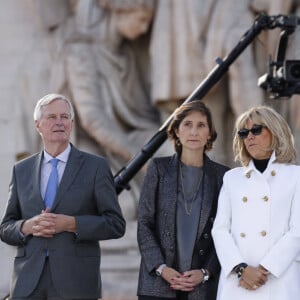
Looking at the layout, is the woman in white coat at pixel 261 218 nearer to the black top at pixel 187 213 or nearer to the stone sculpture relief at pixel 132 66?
the black top at pixel 187 213

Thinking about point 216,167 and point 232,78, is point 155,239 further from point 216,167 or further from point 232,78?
point 232,78

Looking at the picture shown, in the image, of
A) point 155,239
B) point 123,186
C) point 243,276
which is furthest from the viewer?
point 123,186

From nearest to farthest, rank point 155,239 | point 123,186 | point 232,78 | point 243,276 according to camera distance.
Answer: point 243,276 → point 155,239 → point 123,186 → point 232,78

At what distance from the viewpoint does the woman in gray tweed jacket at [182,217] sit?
4.16 m

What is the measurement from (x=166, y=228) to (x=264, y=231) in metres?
0.41

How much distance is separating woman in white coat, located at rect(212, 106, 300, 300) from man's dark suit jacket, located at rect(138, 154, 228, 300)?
3.8 inches

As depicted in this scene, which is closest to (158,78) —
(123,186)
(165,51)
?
(165,51)

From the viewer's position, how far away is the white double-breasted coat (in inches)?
156

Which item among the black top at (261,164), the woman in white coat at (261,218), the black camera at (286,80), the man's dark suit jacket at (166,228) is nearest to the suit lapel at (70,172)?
the man's dark suit jacket at (166,228)

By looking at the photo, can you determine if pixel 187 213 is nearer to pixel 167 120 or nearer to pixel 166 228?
pixel 166 228

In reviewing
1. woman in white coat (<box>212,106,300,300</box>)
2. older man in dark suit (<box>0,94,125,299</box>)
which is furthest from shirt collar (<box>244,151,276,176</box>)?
older man in dark suit (<box>0,94,125,299</box>)

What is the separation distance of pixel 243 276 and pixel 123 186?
1360 millimetres

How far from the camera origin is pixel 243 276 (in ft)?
13.0

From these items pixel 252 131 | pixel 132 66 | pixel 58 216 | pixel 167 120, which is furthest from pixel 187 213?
pixel 132 66
